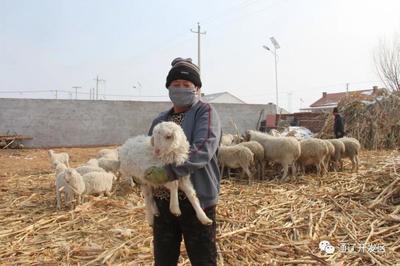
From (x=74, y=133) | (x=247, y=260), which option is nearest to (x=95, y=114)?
(x=74, y=133)

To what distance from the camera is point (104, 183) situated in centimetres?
810

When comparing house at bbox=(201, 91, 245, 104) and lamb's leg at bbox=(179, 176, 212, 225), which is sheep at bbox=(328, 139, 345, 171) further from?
house at bbox=(201, 91, 245, 104)

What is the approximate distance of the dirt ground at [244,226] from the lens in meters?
4.75

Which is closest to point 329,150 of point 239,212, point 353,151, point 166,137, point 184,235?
point 353,151

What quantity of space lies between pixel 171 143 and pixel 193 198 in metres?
0.42

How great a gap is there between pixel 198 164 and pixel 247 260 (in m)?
2.31

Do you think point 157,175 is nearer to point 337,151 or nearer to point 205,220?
point 205,220

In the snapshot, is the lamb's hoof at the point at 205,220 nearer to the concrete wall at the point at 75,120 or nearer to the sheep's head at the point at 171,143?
the sheep's head at the point at 171,143

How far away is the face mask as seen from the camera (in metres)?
2.96

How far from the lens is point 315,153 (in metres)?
10.2

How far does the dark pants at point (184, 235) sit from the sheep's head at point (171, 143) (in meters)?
0.36

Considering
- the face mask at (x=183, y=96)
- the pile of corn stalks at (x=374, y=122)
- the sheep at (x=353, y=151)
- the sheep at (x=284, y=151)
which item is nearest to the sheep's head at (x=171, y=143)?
the face mask at (x=183, y=96)

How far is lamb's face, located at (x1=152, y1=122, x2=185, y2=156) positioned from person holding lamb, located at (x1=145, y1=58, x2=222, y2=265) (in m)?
0.13

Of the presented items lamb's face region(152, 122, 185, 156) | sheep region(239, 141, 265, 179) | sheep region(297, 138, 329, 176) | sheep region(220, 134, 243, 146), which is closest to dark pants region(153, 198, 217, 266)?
lamb's face region(152, 122, 185, 156)
